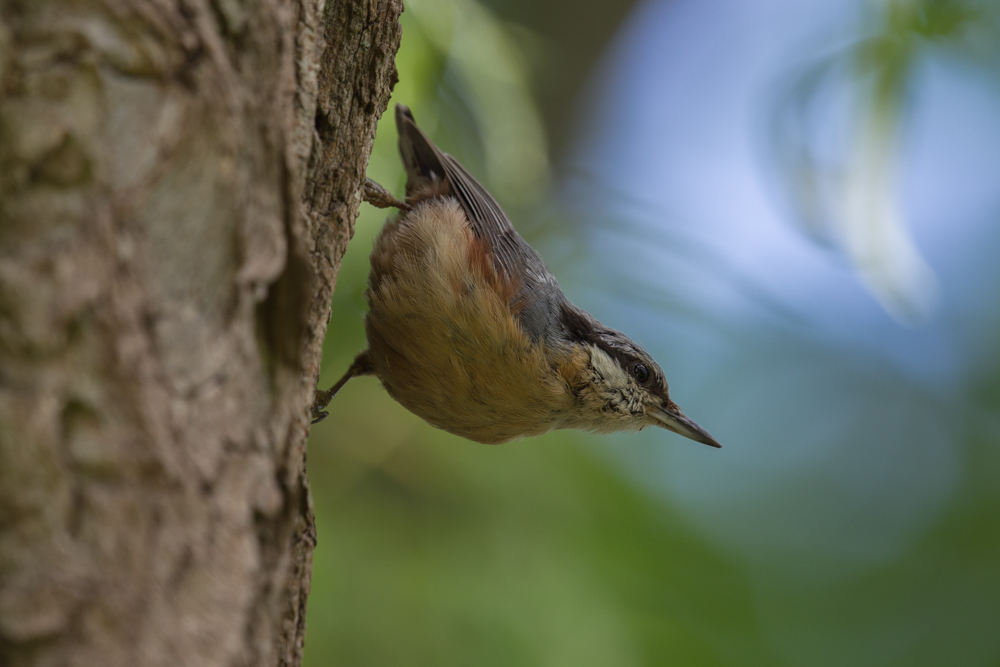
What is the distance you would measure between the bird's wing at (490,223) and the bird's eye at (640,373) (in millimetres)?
430

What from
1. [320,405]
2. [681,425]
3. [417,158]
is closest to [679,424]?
[681,425]

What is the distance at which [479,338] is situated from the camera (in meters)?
2.71

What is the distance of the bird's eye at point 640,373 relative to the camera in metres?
3.19

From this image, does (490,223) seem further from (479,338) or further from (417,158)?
(479,338)

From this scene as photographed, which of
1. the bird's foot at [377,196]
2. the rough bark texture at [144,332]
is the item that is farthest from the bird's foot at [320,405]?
the rough bark texture at [144,332]

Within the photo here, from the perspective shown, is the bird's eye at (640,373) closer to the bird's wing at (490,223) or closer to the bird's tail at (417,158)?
the bird's wing at (490,223)

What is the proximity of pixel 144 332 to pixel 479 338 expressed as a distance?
1.78m

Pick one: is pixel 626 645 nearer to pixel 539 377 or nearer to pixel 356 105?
pixel 539 377

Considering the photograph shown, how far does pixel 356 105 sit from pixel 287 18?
56cm

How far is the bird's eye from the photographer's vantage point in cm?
319

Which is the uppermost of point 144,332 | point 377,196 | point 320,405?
point 144,332

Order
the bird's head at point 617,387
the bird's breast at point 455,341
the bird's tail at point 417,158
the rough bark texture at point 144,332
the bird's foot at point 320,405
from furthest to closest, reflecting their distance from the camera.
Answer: the bird's tail at point 417,158 < the bird's head at point 617,387 < the bird's foot at point 320,405 < the bird's breast at point 455,341 < the rough bark texture at point 144,332

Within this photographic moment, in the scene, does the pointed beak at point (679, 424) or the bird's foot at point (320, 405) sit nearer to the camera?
the bird's foot at point (320, 405)

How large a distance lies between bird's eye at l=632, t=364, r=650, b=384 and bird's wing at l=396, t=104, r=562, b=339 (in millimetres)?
430
